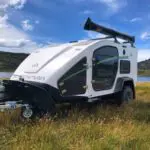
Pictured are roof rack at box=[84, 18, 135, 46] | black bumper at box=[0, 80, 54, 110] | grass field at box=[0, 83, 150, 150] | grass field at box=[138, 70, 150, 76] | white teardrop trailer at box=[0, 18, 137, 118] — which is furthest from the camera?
grass field at box=[138, 70, 150, 76]

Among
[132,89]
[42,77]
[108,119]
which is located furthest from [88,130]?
[132,89]

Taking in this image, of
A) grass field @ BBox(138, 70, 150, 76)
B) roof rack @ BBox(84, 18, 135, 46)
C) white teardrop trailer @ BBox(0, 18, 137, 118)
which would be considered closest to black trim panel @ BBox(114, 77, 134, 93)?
white teardrop trailer @ BBox(0, 18, 137, 118)

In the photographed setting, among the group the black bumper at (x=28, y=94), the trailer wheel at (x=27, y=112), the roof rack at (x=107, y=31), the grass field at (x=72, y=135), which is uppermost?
the roof rack at (x=107, y=31)

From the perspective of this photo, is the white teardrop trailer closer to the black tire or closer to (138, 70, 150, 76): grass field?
the black tire

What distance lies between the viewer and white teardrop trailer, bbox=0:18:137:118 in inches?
333

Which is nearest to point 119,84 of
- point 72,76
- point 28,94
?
point 72,76

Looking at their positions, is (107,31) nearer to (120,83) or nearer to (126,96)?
(120,83)

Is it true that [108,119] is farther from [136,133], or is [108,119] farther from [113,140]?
[113,140]

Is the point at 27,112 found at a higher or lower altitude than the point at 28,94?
lower

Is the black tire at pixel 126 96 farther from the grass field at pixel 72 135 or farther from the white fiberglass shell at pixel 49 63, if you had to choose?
the grass field at pixel 72 135

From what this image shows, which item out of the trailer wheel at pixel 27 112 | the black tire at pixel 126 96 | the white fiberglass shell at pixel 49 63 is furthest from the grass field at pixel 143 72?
the trailer wheel at pixel 27 112

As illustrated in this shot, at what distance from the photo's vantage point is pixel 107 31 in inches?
440

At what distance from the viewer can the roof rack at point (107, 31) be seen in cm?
1049

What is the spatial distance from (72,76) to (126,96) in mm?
3106
